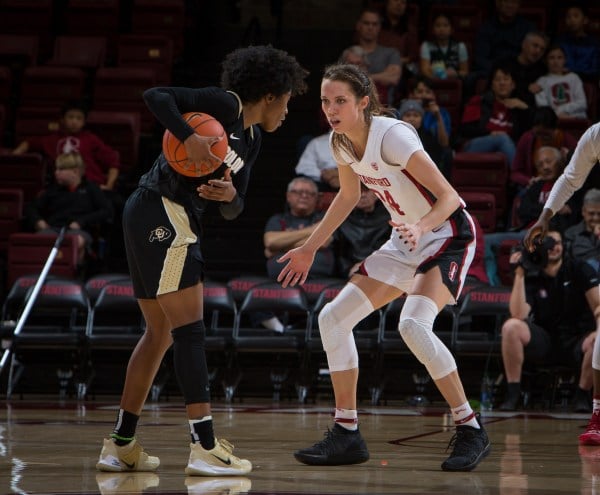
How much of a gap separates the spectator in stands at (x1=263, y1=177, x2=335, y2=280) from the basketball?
521cm

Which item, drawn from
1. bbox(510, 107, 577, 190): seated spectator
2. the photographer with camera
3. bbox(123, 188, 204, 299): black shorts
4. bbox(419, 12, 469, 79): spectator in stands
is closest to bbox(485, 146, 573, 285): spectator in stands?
bbox(510, 107, 577, 190): seated spectator

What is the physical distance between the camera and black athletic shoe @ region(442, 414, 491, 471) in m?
4.30

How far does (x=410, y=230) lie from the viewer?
4.00 metres

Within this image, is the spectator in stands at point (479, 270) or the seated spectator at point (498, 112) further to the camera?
the seated spectator at point (498, 112)

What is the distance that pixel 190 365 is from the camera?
412cm

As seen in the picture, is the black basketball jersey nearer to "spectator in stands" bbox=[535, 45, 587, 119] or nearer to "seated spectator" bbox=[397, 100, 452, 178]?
"seated spectator" bbox=[397, 100, 452, 178]

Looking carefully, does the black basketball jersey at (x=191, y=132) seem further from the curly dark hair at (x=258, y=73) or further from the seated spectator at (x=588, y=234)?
the seated spectator at (x=588, y=234)

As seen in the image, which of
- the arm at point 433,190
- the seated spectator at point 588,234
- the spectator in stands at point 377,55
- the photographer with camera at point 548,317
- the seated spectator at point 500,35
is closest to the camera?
the arm at point 433,190

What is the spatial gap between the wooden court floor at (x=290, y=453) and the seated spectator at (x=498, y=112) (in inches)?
155

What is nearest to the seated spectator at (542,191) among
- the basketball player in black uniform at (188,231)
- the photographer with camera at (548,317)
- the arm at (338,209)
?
the photographer with camera at (548,317)

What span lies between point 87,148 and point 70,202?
92cm

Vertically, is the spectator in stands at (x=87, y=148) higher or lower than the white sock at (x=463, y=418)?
higher

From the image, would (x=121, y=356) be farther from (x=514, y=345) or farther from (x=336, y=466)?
(x=336, y=466)

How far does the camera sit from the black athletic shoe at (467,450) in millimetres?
4305
